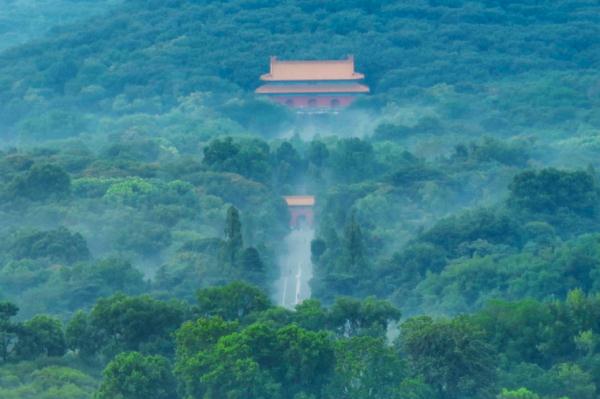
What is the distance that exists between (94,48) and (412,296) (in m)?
63.5

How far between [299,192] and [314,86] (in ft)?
89.3

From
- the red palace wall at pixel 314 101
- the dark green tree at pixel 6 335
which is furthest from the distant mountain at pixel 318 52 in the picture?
the dark green tree at pixel 6 335

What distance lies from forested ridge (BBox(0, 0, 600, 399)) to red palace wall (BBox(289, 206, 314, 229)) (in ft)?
3.86

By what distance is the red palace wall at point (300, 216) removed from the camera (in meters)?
94.7

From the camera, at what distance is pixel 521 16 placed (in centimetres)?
13900

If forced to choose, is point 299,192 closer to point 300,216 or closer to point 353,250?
point 300,216

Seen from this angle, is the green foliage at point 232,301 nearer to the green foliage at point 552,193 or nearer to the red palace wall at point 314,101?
→ the green foliage at point 552,193

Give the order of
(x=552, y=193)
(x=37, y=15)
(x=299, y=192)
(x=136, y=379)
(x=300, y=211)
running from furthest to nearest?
1. (x=37, y=15)
2. (x=299, y=192)
3. (x=300, y=211)
4. (x=552, y=193)
5. (x=136, y=379)

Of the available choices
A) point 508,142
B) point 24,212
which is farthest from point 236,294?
point 508,142

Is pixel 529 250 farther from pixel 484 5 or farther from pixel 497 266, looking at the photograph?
pixel 484 5

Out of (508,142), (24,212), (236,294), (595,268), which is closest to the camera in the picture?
(236,294)

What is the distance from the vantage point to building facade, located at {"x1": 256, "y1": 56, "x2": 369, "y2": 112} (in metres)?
126

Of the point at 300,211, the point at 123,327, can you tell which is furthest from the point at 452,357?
the point at 300,211

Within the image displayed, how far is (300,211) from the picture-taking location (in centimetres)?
9556
